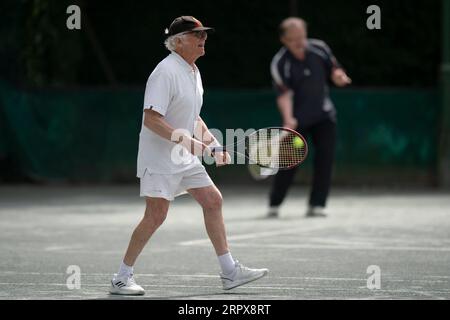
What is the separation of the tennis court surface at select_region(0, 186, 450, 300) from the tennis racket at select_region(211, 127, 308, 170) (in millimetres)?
875

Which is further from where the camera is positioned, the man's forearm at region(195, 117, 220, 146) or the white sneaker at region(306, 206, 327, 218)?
the white sneaker at region(306, 206, 327, 218)

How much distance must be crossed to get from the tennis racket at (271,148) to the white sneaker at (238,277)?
2.38 ft

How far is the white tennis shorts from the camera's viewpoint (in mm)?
8516

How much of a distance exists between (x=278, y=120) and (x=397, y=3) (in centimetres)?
240

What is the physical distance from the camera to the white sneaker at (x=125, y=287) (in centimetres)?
848

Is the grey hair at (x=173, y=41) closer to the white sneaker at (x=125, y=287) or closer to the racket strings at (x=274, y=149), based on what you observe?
the racket strings at (x=274, y=149)

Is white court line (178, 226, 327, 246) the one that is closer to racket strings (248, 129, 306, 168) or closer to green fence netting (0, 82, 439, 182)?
racket strings (248, 129, 306, 168)

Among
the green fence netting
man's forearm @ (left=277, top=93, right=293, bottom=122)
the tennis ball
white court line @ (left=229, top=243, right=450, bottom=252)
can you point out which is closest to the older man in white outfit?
the tennis ball

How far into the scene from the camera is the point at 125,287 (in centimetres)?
851

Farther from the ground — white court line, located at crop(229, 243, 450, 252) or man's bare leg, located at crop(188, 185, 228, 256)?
man's bare leg, located at crop(188, 185, 228, 256)

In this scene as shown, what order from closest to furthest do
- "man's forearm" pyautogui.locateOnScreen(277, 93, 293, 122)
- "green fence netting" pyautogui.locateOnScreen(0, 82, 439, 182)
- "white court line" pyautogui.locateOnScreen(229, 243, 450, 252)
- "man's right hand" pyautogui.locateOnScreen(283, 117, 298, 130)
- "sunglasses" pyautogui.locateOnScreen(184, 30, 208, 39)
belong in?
1. "sunglasses" pyautogui.locateOnScreen(184, 30, 208, 39)
2. "white court line" pyautogui.locateOnScreen(229, 243, 450, 252)
3. "man's right hand" pyautogui.locateOnScreen(283, 117, 298, 130)
4. "man's forearm" pyautogui.locateOnScreen(277, 93, 293, 122)
5. "green fence netting" pyautogui.locateOnScreen(0, 82, 439, 182)

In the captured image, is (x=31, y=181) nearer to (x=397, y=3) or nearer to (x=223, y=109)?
(x=223, y=109)

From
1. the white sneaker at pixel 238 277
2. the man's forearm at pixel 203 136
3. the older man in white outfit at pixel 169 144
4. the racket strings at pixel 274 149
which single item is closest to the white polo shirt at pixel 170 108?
the older man in white outfit at pixel 169 144

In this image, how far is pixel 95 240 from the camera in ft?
40.1
